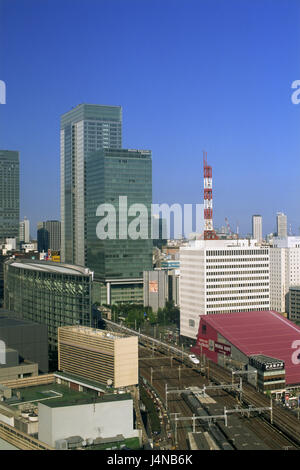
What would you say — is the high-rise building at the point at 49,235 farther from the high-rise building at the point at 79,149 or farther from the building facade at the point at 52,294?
the building facade at the point at 52,294

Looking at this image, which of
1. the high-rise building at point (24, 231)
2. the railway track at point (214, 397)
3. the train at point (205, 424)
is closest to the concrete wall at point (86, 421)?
the railway track at point (214, 397)

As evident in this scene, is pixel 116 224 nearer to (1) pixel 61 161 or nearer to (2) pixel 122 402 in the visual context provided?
(1) pixel 61 161

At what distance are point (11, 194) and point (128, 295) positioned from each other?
264 inches

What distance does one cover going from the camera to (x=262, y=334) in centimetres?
1227

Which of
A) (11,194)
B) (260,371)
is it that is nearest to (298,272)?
(260,371)

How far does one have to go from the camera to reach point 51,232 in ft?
114

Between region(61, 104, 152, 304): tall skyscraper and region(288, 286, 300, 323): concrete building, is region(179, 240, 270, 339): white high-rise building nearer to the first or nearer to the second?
region(288, 286, 300, 323): concrete building

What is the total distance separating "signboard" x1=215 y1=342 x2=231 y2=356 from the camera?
11945 mm

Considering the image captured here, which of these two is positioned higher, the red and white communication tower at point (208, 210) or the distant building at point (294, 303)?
the red and white communication tower at point (208, 210)

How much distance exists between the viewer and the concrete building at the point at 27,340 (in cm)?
1051

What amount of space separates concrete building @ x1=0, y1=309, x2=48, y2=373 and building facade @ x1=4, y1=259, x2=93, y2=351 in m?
0.81

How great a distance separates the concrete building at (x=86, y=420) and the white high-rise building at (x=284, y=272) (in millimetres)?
13069

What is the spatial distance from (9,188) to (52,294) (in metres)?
12.0
